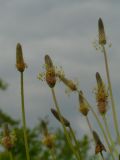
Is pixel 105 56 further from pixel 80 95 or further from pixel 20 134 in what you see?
pixel 20 134

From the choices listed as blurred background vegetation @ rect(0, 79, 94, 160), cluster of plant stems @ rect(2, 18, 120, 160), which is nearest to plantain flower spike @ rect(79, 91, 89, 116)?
cluster of plant stems @ rect(2, 18, 120, 160)

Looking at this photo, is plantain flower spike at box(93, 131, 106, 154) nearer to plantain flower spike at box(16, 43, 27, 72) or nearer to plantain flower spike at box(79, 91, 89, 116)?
plantain flower spike at box(79, 91, 89, 116)

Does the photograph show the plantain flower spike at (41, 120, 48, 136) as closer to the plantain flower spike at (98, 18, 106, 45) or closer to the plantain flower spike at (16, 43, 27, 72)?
the plantain flower spike at (16, 43, 27, 72)

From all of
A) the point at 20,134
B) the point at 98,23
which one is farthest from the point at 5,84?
the point at 98,23

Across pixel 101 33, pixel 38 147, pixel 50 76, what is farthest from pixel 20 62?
pixel 38 147

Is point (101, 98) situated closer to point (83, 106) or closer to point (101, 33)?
point (83, 106)

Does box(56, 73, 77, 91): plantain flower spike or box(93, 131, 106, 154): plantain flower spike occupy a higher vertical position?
box(56, 73, 77, 91): plantain flower spike

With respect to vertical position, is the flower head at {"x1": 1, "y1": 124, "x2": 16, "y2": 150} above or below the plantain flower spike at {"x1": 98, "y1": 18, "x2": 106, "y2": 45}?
below

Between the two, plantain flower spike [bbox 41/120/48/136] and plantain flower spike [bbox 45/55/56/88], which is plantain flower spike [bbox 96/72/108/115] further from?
plantain flower spike [bbox 41/120/48/136]

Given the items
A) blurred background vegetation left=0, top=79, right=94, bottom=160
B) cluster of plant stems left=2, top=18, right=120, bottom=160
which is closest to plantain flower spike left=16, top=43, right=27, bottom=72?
cluster of plant stems left=2, top=18, right=120, bottom=160

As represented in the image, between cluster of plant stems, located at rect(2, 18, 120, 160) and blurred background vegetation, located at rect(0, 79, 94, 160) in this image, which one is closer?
cluster of plant stems, located at rect(2, 18, 120, 160)

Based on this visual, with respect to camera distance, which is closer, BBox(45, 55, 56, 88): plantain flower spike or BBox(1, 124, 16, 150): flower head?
BBox(45, 55, 56, 88): plantain flower spike
